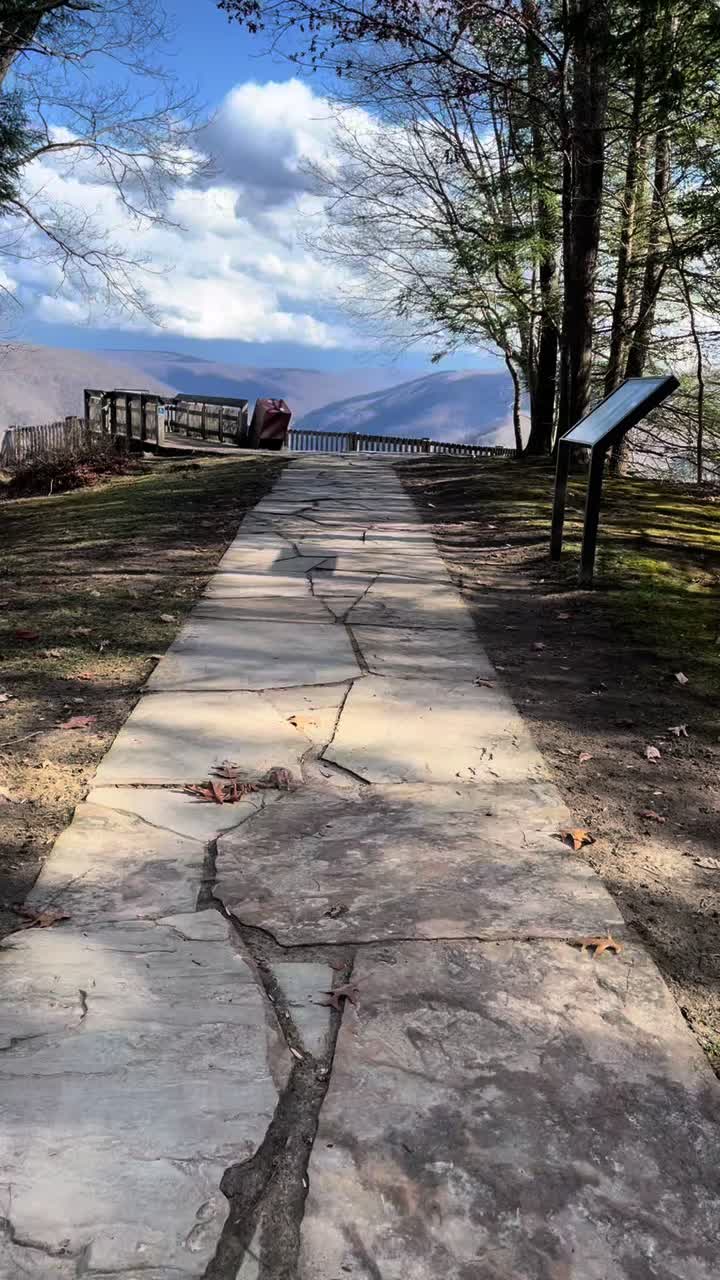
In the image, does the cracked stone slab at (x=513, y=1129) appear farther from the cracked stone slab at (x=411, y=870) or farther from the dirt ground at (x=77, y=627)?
the dirt ground at (x=77, y=627)

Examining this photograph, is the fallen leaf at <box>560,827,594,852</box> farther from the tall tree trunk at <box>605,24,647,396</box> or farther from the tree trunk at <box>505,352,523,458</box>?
the tree trunk at <box>505,352,523,458</box>

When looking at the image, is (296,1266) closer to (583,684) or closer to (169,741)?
(169,741)

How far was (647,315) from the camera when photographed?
12.2 metres

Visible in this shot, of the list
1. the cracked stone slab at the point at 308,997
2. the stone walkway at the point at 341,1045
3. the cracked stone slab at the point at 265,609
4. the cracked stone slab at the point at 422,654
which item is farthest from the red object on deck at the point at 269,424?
the cracked stone slab at the point at 308,997

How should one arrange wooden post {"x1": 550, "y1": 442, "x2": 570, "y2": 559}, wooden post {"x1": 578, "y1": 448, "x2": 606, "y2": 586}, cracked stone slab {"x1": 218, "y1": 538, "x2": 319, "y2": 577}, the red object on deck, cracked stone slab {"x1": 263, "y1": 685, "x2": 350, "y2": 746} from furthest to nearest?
the red object on deck < wooden post {"x1": 550, "y1": 442, "x2": 570, "y2": 559} < cracked stone slab {"x1": 218, "y1": 538, "x2": 319, "y2": 577} < wooden post {"x1": 578, "y1": 448, "x2": 606, "y2": 586} < cracked stone slab {"x1": 263, "y1": 685, "x2": 350, "y2": 746}

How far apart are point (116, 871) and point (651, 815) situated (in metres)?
1.61

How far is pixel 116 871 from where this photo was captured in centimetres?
241

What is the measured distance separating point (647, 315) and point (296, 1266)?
12.6m

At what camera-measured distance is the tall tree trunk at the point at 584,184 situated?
26.0 ft

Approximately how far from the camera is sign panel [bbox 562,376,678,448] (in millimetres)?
5164

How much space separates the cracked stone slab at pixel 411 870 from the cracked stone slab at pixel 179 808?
7 cm

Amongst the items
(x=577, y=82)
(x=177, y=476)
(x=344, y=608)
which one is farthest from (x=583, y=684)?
(x=177, y=476)

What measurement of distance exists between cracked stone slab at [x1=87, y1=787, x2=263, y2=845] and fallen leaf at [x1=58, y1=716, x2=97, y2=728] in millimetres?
602

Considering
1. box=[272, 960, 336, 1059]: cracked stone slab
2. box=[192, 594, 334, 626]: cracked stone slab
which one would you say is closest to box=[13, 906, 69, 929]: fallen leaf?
box=[272, 960, 336, 1059]: cracked stone slab
